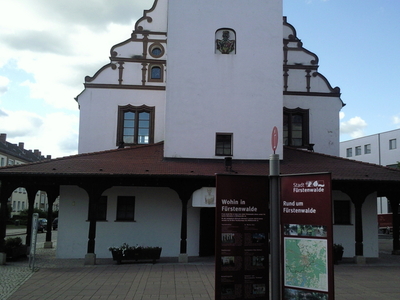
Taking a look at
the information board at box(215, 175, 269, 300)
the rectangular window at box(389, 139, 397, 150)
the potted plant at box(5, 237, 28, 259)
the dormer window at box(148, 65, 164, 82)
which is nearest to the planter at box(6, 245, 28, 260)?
the potted plant at box(5, 237, 28, 259)

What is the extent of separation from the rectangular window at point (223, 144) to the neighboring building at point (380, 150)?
123 feet

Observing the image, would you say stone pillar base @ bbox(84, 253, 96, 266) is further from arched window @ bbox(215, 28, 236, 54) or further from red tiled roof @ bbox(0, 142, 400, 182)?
arched window @ bbox(215, 28, 236, 54)

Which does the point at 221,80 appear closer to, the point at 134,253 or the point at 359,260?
the point at 134,253

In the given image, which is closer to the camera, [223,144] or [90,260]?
[90,260]

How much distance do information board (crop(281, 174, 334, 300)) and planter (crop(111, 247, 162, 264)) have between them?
9.25m

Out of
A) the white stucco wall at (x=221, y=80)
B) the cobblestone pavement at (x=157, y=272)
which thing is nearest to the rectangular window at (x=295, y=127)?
the white stucco wall at (x=221, y=80)

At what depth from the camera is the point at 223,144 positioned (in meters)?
18.2

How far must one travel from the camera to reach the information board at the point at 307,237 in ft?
19.7

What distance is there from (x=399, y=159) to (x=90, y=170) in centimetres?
4730

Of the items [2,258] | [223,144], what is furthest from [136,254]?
[223,144]

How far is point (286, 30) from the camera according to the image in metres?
22.7

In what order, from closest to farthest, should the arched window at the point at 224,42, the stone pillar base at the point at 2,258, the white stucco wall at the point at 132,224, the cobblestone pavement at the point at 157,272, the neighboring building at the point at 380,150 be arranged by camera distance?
the cobblestone pavement at the point at 157,272 → the stone pillar base at the point at 2,258 → the white stucco wall at the point at 132,224 → the arched window at the point at 224,42 → the neighboring building at the point at 380,150

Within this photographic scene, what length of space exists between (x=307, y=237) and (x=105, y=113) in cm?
1621

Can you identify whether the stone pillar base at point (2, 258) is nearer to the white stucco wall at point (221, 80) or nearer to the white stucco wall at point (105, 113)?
the white stucco wall at point (105, 113)
